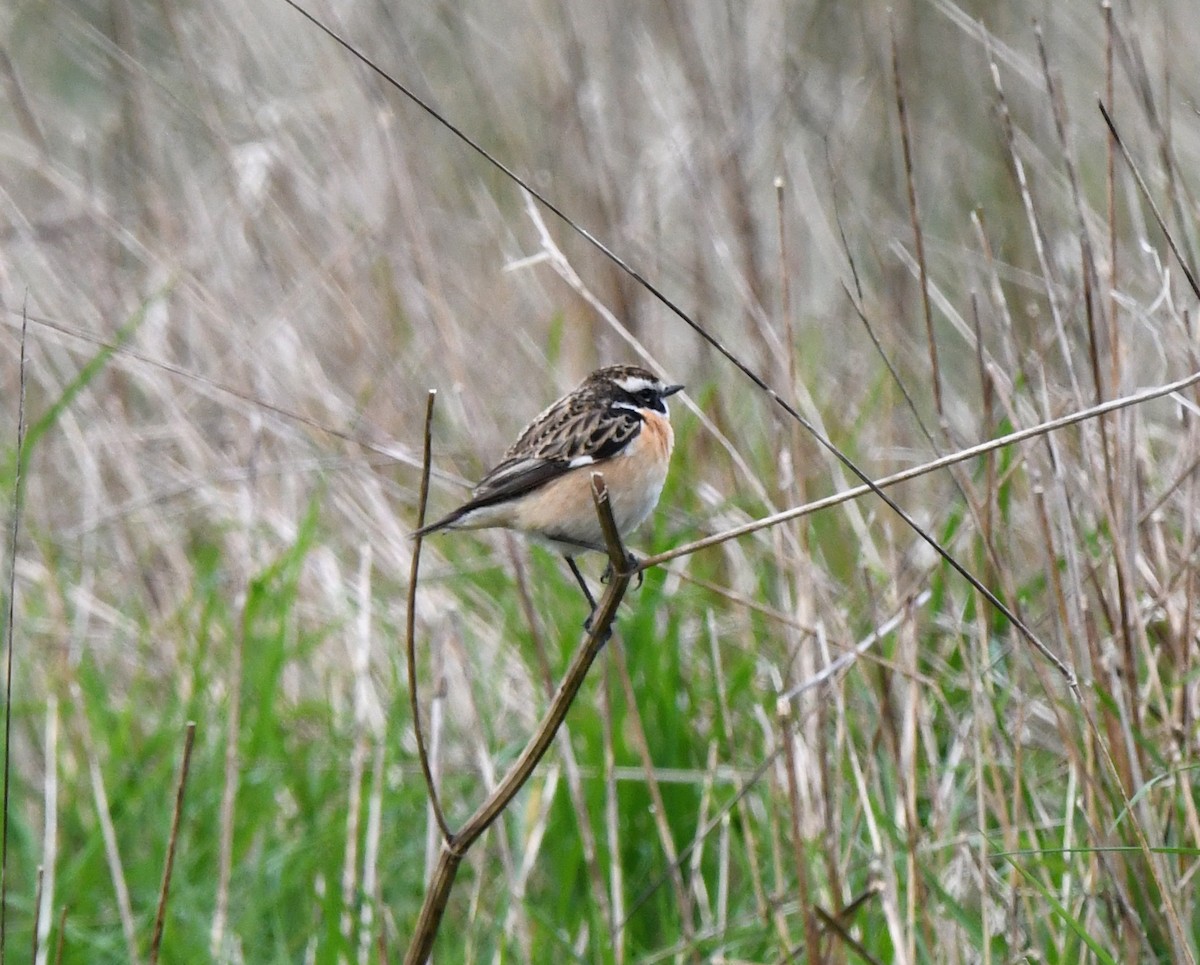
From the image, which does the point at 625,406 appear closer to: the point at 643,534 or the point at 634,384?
the point at 634,384

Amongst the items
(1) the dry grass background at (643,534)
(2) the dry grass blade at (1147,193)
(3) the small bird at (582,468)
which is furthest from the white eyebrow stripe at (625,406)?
(2) the dry grass blade at (1147,193)

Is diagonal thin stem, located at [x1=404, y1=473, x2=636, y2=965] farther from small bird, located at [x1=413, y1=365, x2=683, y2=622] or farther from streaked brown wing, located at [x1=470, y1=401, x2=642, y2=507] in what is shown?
streaked brown wing, located at [x1=470, y1=401, x2=642, y2=507]

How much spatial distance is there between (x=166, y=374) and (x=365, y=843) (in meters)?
1.93

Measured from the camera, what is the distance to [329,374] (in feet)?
18.6

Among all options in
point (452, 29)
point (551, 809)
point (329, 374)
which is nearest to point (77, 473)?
point (329, 374)

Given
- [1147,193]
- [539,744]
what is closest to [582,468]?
[1147,193]

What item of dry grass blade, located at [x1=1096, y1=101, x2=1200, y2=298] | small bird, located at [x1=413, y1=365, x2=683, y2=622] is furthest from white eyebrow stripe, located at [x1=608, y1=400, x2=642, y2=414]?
dry grass blade, located at [x1=1096, y1=101, x2=1200, y2=298]

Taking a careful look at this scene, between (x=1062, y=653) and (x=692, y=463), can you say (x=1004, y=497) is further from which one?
(x=692, y=463)

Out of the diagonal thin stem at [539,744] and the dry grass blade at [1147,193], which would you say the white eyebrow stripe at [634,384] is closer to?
the dry grass blade at [1147,193]

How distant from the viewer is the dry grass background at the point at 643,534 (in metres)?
3.14

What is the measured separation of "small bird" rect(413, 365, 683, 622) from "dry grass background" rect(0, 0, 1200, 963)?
0.15m

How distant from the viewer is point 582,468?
10.8 feet

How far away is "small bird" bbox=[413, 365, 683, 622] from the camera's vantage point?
3.19m

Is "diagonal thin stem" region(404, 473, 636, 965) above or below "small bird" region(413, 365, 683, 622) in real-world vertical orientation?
below
